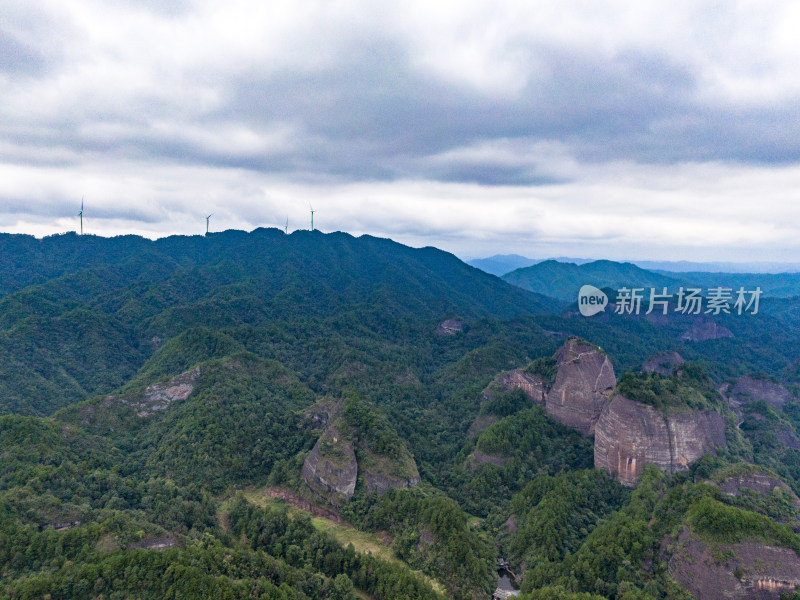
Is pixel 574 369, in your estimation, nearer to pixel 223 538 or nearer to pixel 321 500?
pixel 321 500

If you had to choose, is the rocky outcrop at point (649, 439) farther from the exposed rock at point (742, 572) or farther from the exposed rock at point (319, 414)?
the exposed rock at point (319, 414)

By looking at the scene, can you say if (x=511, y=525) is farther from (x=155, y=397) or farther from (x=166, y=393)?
(x=155, y=397)

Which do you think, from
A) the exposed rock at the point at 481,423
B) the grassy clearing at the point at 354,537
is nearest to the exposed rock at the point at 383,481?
the grassy clearing at the point at 354,537

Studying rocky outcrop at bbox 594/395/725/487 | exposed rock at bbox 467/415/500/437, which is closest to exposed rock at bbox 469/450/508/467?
exposed rock at bbox 467/415/500/437

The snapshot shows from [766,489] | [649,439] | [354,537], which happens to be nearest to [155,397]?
[354,537]

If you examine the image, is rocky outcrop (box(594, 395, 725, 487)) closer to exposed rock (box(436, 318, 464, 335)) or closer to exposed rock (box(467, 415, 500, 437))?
exposed rock (box(467, 415, 500, 437))

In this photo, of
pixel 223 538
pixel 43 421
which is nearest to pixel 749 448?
pixel 223 538
